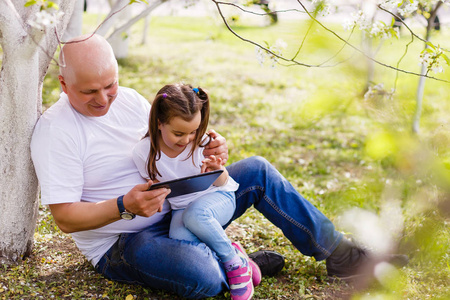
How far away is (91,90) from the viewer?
222 centimetres

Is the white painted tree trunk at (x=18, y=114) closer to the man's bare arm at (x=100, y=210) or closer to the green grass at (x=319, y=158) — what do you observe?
the green grass at (x=319, y=158)

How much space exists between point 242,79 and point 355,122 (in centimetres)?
291

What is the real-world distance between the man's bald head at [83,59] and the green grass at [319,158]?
768 mm

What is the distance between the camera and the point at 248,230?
3.36 metres

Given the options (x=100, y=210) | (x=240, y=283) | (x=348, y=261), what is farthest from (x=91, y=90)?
(x=348, y=261)

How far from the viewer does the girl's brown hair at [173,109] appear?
229 cm

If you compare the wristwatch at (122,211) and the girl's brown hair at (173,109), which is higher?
the girl's brown hair at (173,109)

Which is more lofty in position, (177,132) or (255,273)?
(177,132)

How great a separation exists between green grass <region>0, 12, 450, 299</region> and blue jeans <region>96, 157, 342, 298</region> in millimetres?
179

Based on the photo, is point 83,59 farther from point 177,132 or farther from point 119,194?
point 119,194

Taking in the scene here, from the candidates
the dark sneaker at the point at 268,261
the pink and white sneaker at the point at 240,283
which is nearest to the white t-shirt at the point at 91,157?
the pink and white sneaker at the point at 240,283

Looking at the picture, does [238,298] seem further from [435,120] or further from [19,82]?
[435,120]

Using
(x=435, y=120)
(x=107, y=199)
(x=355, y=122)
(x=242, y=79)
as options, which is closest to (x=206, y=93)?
(x=107, y=199)

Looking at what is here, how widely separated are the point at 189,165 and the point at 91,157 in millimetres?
483
